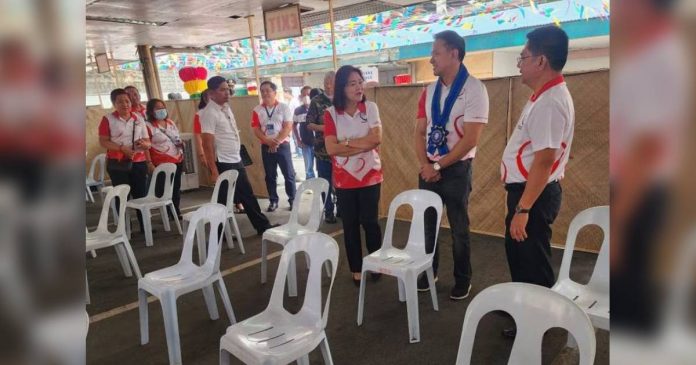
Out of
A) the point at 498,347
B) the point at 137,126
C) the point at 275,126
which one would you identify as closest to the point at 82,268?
the point at 498,347

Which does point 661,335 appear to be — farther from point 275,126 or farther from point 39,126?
point 275,126

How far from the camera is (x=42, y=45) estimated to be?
Answer: 0.27 metres

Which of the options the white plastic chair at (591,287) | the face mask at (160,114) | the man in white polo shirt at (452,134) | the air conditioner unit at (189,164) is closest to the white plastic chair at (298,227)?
the man in white polo shirt at (452,134)

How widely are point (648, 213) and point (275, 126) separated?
466 cm

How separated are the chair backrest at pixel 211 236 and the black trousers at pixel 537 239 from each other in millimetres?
1530

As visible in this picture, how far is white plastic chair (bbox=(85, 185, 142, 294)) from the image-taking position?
3055 mm

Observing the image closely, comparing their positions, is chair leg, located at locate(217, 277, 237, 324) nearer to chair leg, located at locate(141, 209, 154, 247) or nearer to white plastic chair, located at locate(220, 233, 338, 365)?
white plastic chair, located at locate(220, 233, 338, 365)

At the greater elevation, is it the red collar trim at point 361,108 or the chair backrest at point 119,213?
the red collar trim at point 361,108

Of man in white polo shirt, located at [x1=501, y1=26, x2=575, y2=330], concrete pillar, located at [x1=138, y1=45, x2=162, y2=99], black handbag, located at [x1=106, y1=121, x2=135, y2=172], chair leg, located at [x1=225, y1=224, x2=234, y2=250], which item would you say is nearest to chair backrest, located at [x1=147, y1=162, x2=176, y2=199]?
black handbag, located at [x1=106, y1=121, x2=135, y2=172]

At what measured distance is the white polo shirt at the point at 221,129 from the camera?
3.83 metres

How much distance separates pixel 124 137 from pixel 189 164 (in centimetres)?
266

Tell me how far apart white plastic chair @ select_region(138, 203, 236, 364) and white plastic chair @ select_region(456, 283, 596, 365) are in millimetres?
1465

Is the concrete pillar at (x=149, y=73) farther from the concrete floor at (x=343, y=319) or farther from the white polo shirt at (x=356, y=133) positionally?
the white polo shirt at (x=356, y=133)

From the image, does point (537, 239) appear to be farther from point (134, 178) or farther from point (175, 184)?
point (175, 184)
